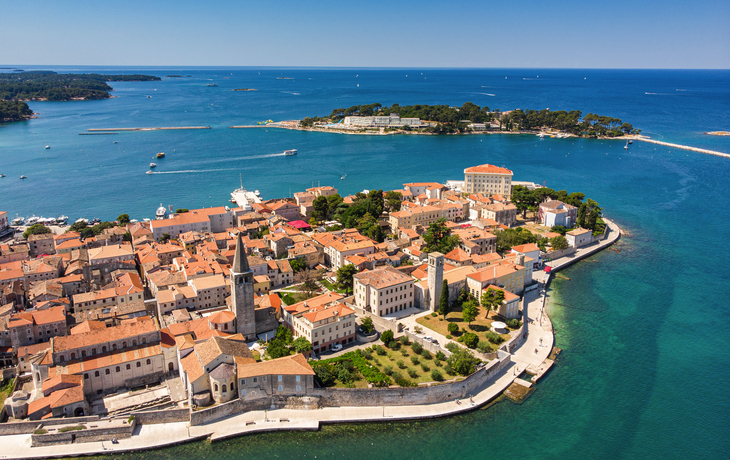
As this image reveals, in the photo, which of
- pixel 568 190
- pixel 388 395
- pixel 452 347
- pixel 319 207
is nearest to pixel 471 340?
pixel 452 347

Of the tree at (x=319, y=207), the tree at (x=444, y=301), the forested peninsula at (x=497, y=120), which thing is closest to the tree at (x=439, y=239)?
the tree at (x=444, y=301)

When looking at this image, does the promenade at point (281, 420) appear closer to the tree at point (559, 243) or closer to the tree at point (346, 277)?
the tree at point (346, 277)

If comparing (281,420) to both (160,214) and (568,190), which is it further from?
(568,190)

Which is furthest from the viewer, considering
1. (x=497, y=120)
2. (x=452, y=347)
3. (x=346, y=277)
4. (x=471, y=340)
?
(x=497, y=120)

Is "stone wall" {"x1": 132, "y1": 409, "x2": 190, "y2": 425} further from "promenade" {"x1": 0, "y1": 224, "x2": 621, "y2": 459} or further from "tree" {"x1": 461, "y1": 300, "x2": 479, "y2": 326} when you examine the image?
"tree" {"x1": 461, "y1": 300, "x2": 479, "y2": 326}

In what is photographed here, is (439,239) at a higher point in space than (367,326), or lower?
higher

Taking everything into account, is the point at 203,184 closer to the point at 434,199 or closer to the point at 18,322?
the point at 434,199
